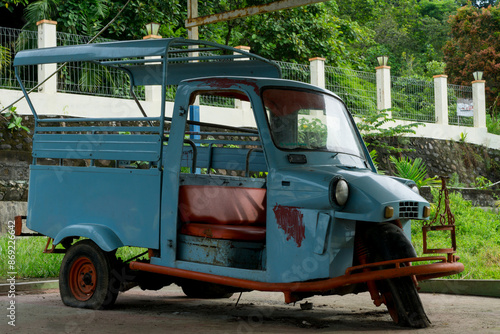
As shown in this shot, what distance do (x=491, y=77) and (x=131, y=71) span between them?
30.8 meters

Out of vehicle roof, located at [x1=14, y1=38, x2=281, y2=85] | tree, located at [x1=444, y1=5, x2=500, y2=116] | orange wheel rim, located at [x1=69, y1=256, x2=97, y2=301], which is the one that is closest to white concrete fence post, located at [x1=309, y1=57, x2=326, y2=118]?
vehicle roof, located at [x1=14, y1=38, x2=281, y2=85]

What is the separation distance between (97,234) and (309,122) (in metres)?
2.39

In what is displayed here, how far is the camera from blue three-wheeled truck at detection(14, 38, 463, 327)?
593 cm

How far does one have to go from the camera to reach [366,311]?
24.6ft

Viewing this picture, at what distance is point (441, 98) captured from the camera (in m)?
26.7

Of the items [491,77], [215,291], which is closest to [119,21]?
[215,291]

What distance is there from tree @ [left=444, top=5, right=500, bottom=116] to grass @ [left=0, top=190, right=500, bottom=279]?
72.3 ft

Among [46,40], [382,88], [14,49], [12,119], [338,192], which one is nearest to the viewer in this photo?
[338,192]

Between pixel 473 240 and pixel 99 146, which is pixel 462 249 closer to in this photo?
pixel 473 240

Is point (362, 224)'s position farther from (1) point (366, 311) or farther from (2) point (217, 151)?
(2) point (217, 151)

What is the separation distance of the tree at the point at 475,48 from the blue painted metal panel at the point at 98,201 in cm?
3148

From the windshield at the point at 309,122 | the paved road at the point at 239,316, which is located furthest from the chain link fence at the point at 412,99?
the windshield at the point at 309,122

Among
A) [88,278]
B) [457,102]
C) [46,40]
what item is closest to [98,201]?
[88,278]

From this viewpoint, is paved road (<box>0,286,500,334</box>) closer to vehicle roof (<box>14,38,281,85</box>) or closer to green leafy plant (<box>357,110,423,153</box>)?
vehicle roof (<box>14,38,281,85</box>)
